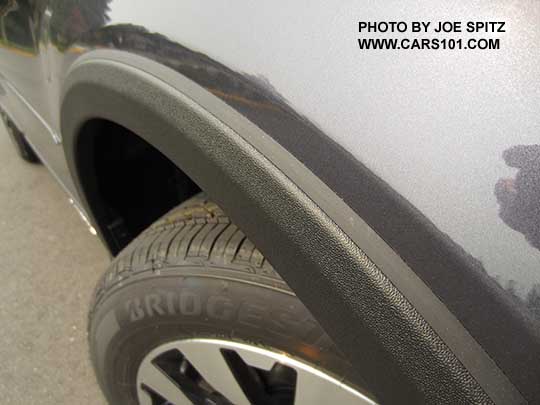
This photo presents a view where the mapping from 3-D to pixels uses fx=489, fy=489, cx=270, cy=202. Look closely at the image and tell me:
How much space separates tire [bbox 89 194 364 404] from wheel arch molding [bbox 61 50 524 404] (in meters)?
0.16

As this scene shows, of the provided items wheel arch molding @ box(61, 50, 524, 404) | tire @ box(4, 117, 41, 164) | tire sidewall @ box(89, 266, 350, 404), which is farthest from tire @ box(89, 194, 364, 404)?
tire @ box(4, 117, 41, 164)

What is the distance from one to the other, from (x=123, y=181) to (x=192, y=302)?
1.91 feet

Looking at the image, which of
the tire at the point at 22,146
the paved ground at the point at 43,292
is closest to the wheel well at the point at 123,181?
the paved ground at the point at 43,292

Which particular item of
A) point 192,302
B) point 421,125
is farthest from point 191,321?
point 421,125

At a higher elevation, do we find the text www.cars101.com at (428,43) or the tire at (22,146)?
the text www.cars101.com at (428,43)

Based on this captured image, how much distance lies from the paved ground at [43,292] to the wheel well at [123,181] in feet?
1.79

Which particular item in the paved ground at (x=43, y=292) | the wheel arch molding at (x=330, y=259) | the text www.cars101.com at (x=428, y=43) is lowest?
the paved ground at (x=43, y=292)

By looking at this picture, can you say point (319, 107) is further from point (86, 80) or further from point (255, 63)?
point (86, 80)

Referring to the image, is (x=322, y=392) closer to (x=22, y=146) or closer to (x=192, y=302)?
(x=192, y=302)

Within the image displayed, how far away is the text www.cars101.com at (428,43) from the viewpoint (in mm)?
553

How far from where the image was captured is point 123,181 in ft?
4.33

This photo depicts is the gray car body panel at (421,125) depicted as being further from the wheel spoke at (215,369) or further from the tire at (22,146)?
the tire at (22,146)

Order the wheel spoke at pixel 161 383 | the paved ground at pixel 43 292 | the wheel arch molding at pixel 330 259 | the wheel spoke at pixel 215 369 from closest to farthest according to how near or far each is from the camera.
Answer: the wheel arch molding at pixel 330 259 < the wheel spoke at pixel 215 369 < the wheel spoke at pixel 161 383 < the paved ground at pixel 43 292

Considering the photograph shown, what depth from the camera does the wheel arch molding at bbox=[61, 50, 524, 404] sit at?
1.69 ft
